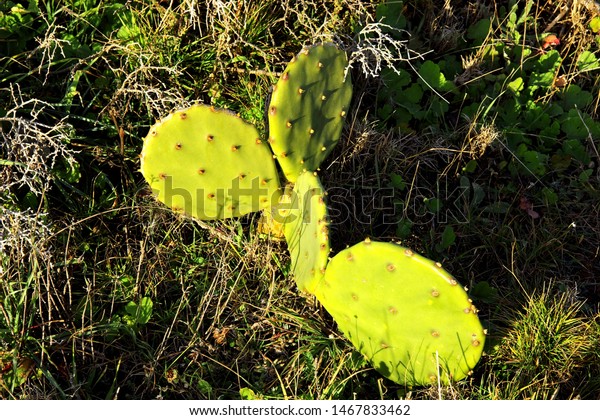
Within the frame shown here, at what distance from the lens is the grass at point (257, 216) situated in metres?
2.11

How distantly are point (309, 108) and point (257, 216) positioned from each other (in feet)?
1.42

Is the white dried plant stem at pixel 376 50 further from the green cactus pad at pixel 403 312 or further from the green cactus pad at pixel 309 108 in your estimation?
the green cactus pad at pixel 403 312

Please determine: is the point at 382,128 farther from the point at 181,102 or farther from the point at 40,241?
the point at 40,241

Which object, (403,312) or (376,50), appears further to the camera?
(376,50)

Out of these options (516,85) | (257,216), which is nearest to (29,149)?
(257,216)

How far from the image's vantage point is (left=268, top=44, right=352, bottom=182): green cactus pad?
81.9 inches

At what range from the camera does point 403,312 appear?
6.35 ft

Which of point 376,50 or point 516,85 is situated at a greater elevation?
point 376,50

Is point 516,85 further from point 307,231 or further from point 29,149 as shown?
point 29,149

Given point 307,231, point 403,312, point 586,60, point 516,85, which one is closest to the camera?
point 403,312

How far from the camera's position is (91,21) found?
246cm

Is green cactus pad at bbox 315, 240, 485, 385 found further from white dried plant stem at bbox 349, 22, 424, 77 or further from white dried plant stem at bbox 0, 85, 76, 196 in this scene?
white dried plant stem at bbox 0, 85, 76, 196

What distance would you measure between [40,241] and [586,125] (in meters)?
1.87

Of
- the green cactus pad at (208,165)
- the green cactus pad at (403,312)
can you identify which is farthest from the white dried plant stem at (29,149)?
the green cactus pad at (403,312)
